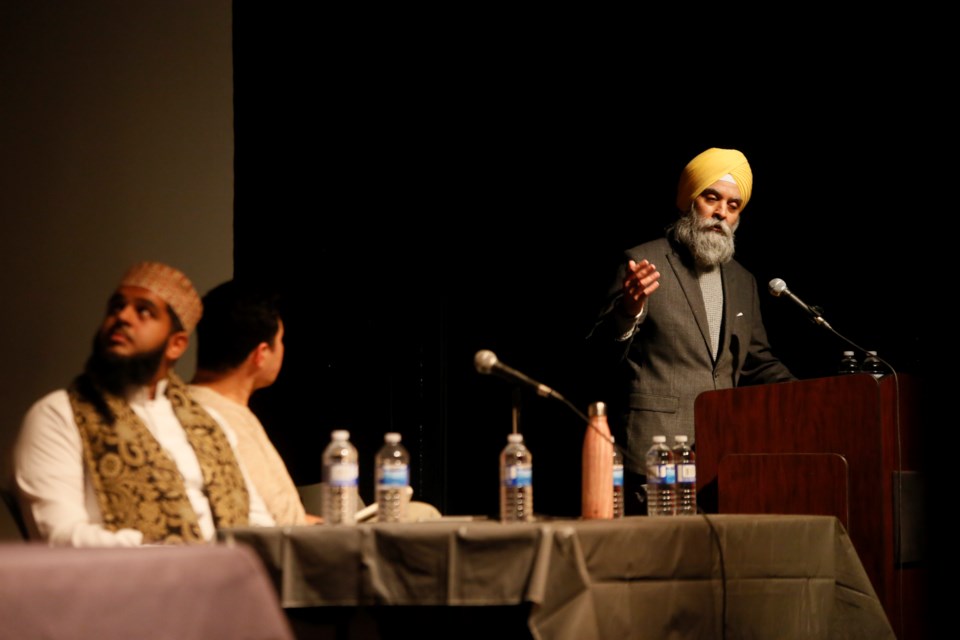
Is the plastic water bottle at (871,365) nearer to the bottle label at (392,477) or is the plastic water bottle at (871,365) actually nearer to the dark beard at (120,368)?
the bottle label at (392,477)

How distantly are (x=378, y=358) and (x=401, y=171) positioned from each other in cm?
85

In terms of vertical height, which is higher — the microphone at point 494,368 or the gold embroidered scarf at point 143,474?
the microphone at point 494,368

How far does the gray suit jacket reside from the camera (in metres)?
3.85

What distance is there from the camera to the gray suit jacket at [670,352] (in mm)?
3854

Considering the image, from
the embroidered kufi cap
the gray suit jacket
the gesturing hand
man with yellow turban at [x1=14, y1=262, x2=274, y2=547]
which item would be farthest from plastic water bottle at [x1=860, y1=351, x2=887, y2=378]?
the embroidered kufi cap

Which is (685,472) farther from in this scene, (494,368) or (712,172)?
(712,172)

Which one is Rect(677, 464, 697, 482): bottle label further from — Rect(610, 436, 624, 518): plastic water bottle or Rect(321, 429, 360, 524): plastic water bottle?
Rect(321, 429, 360, 524): plastic water bottle

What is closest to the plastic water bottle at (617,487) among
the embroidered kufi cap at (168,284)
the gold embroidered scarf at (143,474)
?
the gold embroidered scarf at (143,474)

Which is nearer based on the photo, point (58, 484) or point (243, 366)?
point (58, 484)

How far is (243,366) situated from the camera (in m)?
3.10

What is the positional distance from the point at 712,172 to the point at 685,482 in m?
1.47

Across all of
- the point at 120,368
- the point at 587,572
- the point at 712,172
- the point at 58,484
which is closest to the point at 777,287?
the point at 712,172

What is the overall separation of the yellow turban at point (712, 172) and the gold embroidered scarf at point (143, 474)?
2134mm

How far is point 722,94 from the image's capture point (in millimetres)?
4816
